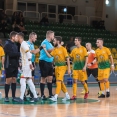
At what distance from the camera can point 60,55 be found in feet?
40.6

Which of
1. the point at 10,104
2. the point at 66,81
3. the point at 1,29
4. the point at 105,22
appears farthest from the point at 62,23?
the point at 10,104

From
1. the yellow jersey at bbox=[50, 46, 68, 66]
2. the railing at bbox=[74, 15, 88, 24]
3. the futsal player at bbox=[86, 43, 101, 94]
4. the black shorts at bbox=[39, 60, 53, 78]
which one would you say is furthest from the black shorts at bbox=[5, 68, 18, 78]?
the railing at bbox=[74, 15, 88, 24]

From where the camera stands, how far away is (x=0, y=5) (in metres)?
29.7

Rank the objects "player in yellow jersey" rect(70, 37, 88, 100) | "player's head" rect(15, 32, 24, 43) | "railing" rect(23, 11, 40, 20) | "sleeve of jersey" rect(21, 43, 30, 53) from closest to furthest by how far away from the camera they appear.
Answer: "sleeve of jersey" rect(21, 43, 30, 53) → "player's head" rect(15, 32, 24, 43) → "player in yellow jersey" rect(70, 37, 88, 100) → "railing" rect(23, 11, 40, 20)

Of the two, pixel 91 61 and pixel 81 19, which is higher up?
pixel 81 19

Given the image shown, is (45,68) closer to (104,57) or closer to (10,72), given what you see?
(10,72)

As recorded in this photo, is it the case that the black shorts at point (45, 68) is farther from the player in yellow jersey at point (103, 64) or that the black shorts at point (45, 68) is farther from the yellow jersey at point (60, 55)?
the player in yellow jersey at point (103, 64)

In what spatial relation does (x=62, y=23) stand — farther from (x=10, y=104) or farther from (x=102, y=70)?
(x=10, y=104)

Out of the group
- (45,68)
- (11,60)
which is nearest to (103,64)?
(45,68)

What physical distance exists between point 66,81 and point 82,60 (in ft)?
27.6

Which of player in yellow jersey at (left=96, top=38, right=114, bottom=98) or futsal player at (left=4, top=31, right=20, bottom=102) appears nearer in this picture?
futsal player at (left=4, top=31, right=20, bottom=102)

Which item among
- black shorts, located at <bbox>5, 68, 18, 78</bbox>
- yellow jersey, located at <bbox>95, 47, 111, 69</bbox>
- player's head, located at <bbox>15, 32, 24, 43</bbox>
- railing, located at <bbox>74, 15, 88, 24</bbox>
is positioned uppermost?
railing, located at <bbox>74, 15, 88, 24</bbox>

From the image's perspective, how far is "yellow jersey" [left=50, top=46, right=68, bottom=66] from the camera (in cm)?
1235

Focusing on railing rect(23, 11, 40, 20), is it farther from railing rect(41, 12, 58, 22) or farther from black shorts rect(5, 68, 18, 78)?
black shorts rect(5, 68, 18, 78)
